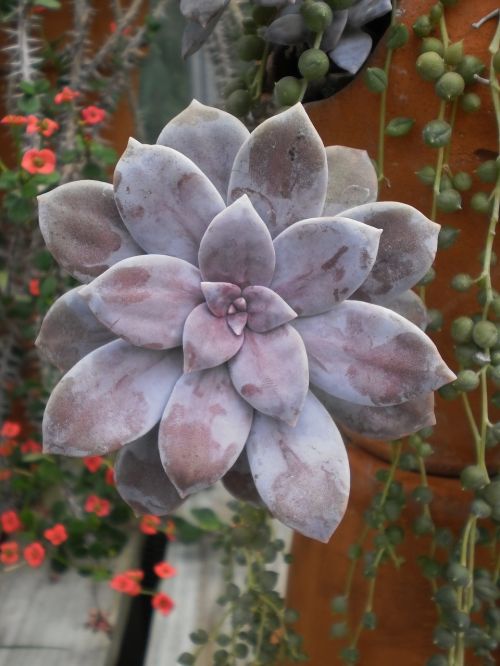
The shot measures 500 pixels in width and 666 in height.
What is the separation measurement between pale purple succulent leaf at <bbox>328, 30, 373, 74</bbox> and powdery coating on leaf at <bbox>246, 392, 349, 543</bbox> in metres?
0.17

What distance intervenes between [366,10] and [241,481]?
0.23m

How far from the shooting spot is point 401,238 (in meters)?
0.30

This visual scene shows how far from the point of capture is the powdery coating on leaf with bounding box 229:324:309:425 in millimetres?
277

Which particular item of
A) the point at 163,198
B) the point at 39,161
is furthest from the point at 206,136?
the point at 39,161

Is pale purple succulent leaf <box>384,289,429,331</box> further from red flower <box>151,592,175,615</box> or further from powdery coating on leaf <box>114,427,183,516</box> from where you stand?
red flower <box>151,592,175,615</box>

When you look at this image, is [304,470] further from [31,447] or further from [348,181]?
[31,447]

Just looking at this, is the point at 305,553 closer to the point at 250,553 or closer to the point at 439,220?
the point at 250,553

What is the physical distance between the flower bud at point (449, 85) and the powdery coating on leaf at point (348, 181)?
6cm

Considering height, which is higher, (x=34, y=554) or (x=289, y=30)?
(x=289, y=30)

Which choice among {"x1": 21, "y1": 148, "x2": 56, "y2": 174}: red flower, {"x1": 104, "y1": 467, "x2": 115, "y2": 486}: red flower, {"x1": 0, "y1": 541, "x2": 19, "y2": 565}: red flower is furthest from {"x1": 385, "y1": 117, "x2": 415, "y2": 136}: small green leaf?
{"x1": 0, "y1": 541, "x2": 19, "y2": 565}: red flower

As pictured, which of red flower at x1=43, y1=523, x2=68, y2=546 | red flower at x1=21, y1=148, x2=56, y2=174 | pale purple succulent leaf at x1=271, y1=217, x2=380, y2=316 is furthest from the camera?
red flower at x1=43, y1=523, x2=68, y2=546

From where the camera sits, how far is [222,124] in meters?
0.31

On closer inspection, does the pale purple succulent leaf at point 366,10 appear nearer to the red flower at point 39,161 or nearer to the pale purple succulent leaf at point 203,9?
the pale purple succulent leaf at point 203,9

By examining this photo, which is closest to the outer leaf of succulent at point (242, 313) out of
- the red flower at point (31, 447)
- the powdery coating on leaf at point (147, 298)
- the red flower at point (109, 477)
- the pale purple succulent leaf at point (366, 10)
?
the powdery coating on leaf at point (147, 298)
